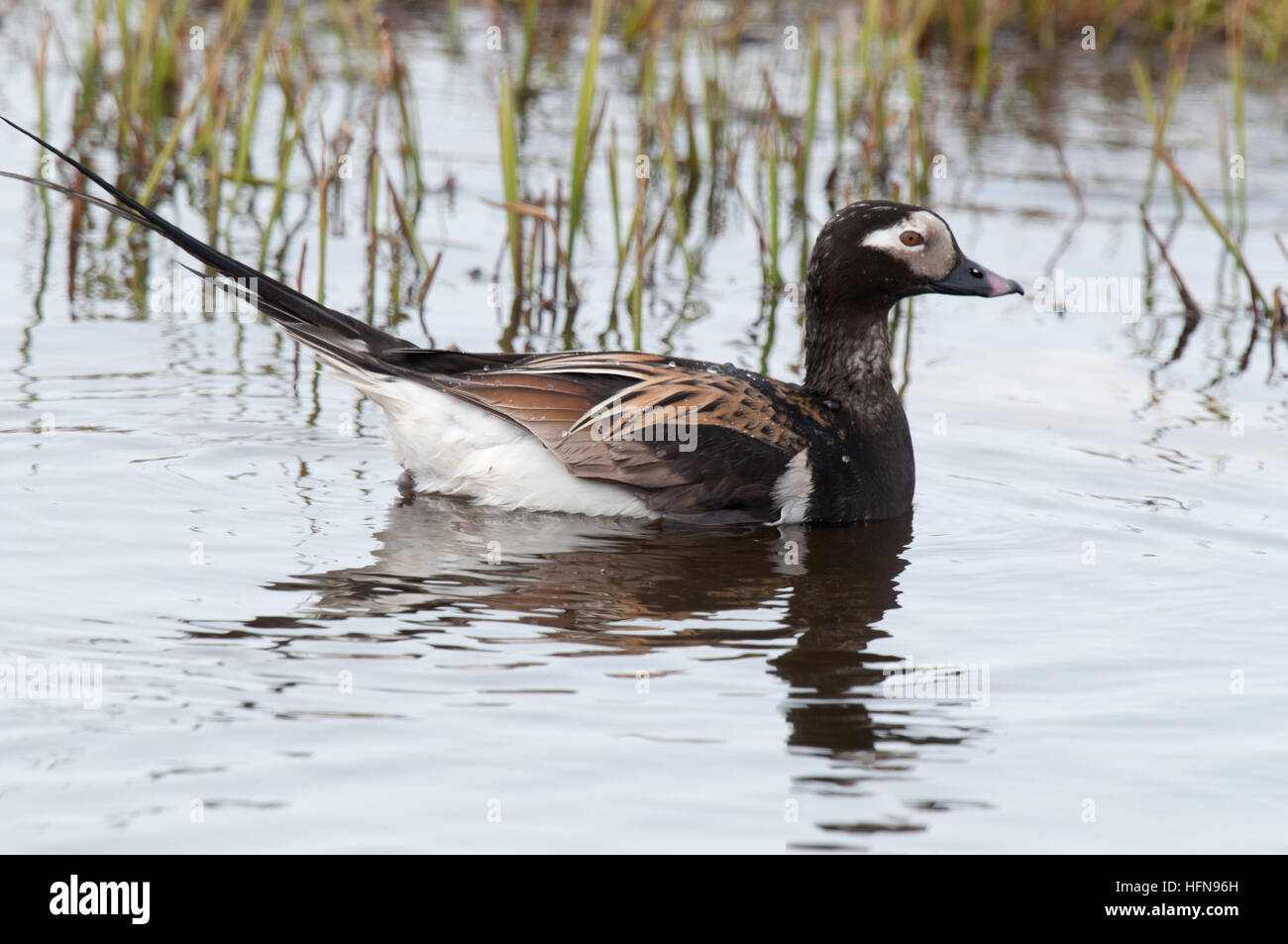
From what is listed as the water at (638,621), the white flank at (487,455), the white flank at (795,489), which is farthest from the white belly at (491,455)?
the white flank at (795,489)

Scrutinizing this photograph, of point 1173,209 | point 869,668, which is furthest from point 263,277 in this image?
point 1173,209

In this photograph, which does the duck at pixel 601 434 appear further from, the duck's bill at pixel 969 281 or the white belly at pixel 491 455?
the duck's bill at pixel 969 281

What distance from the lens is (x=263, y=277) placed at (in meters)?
6.32

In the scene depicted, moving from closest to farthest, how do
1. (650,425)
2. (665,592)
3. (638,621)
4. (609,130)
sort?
(638,621), (665,592), (650,425), (609,130)

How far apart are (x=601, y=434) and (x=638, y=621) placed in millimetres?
1210

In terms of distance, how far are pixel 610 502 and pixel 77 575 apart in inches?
76.0

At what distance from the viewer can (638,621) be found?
5410 mm

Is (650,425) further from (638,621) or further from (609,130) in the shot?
(609,130)

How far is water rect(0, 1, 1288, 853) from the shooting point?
4.14 m

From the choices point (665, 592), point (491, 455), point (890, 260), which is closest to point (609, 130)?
point (890, 260)

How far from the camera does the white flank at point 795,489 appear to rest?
6574 millimetres

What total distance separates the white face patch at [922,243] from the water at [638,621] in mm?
858
